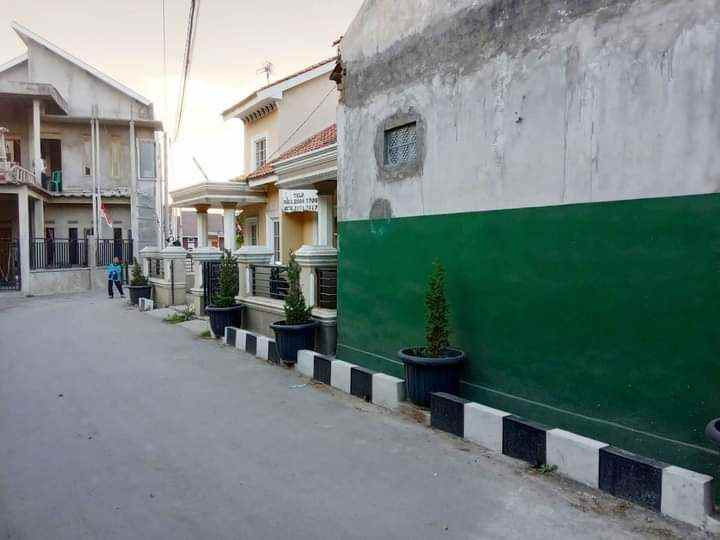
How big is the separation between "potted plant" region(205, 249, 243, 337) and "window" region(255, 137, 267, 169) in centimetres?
951

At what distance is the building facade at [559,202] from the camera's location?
4250 mm

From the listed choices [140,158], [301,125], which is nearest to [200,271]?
[301,125]

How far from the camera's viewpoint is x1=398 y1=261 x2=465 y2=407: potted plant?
6.06 metres

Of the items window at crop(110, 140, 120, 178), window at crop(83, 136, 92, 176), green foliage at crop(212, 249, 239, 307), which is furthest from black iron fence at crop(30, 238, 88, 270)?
green foliage at crop(212, 249, 239, 307)

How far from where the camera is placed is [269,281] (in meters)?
10.9

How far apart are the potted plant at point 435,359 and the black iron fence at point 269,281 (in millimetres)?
4315

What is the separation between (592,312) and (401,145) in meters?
3.41

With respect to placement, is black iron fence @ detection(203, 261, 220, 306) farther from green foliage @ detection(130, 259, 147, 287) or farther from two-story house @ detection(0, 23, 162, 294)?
two-story house @ detection(0, 23, 162, 294)

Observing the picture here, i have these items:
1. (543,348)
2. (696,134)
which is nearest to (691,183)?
(696,134)

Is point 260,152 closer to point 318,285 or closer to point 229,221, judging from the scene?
point 229,221

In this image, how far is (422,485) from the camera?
459 centimetres

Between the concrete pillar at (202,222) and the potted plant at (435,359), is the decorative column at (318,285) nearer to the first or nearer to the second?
the potted plant at (435,359)

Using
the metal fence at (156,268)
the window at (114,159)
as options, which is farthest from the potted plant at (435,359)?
the window at (114,159)

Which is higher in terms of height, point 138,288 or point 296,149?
point 296,149
